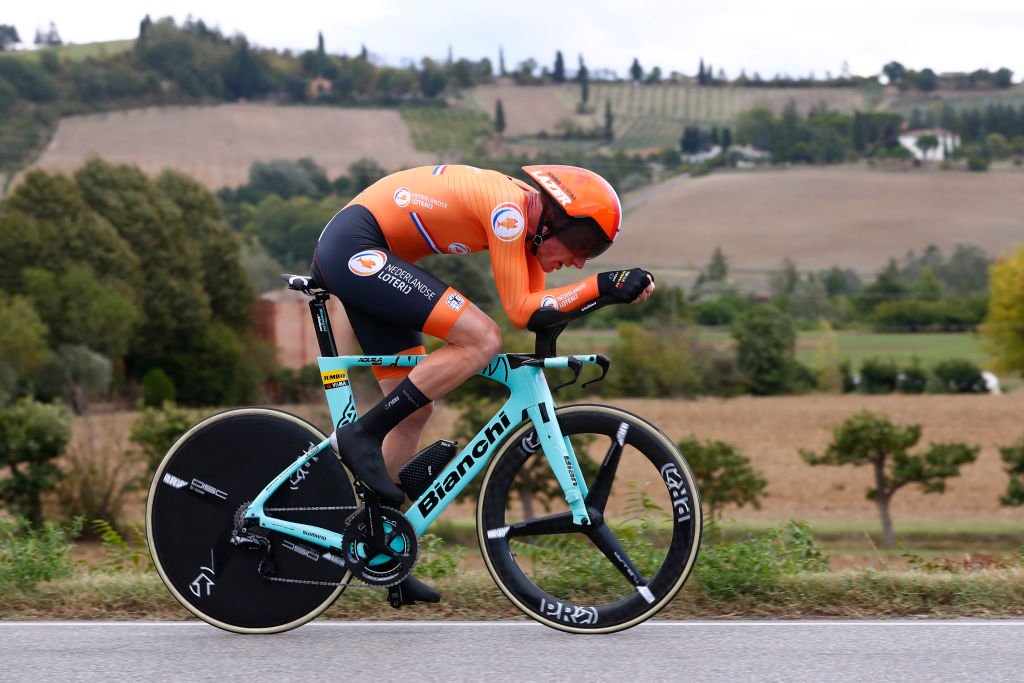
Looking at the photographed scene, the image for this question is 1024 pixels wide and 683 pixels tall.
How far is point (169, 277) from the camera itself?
3142 inches

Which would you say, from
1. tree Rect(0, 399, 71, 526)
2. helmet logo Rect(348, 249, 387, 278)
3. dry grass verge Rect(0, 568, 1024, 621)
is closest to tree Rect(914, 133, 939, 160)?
tree Rect(0, 399, 71, 526)

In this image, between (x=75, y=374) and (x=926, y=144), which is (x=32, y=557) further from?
(x=926, y=144)

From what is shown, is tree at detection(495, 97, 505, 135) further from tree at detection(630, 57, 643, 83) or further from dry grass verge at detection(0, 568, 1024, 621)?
dry grass verge at detection(0, 568, 1024, 621)

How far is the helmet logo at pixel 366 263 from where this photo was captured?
A: 4.14 meters

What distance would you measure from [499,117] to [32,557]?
15418 centimetres

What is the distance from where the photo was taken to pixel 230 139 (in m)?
140

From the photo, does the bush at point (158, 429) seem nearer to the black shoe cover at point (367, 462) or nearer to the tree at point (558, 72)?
the black shoe cover at point (367, 462)

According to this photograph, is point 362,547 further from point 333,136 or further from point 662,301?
point 333,136

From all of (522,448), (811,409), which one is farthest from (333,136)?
(522,448)

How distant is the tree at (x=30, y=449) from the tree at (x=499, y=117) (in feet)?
393

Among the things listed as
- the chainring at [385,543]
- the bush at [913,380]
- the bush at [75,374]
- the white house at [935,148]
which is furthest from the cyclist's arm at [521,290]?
the white house at [935,148]

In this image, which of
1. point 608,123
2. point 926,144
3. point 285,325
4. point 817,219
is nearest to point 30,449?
point 285,325

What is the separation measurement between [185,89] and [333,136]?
3218 centimetres

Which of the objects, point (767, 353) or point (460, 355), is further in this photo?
point (767, 353)
